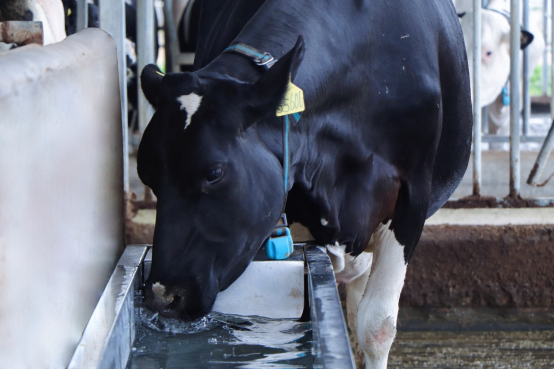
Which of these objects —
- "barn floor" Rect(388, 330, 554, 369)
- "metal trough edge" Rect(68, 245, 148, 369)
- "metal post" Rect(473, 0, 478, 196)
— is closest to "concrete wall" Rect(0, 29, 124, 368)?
"metal trough edge" Rect(68, 245, 148, 369)

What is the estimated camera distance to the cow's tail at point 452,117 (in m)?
2.00

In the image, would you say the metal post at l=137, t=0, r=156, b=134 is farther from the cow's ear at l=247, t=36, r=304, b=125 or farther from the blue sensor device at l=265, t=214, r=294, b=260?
the cow's ear at l=247, t=36, r=304, b=125

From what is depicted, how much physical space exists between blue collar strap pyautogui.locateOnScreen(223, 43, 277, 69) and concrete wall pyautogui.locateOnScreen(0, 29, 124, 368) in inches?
11.5

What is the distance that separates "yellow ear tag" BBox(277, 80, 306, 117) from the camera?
1330 mm

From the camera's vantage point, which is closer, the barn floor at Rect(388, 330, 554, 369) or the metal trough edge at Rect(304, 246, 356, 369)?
the metal trough edge at Rect(304, 246, 356, 369)

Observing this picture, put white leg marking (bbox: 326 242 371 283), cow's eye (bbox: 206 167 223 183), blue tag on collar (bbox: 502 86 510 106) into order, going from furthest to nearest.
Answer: blue tag on collar (bbox: 502 86 510 106) → white leg marking (bbox: 326 242 371 283) → cow's eye (bbox: 206 167 223 183)

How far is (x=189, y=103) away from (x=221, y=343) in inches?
18.1

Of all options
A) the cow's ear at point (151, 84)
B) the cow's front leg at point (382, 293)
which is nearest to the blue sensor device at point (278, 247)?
the cow's ear at point (151, 84)

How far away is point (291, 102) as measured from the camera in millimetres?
1355

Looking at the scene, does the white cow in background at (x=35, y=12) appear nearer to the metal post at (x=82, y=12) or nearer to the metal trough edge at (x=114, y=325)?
the metal post at (x=82, y=12)

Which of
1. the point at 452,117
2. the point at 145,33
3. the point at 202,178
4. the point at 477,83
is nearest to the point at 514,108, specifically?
the point at 477,83

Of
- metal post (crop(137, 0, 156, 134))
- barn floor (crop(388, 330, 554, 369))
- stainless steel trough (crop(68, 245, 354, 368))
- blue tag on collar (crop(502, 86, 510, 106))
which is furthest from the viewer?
blue tag on collar (crop(502, 86, 510, 106))

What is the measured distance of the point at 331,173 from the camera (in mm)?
1689

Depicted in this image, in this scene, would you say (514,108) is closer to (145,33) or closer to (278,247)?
(145,33)
